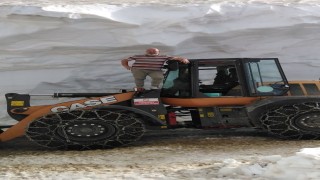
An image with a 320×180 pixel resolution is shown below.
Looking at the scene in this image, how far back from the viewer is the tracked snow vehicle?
601 cm

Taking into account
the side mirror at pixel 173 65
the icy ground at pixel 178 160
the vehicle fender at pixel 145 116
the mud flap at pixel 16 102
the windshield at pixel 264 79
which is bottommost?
the icy ground at pixel 178 160

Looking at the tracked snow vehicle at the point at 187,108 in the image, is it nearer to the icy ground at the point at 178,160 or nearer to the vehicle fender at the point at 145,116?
the vehicle fender at the point at 145,116

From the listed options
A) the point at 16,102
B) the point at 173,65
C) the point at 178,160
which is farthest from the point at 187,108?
the point at 16,102

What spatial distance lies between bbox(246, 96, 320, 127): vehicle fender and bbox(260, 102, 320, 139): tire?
0.05m

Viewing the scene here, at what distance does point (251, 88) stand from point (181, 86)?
98 centimetres

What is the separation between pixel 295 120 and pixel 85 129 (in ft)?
9.33

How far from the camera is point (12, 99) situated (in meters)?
6.31

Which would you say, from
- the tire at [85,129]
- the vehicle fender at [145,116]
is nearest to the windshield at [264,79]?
the vehicle fender at [145,116]

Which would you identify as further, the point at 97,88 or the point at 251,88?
the point at 97,88

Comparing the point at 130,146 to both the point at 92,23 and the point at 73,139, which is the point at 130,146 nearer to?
the point at 73,139

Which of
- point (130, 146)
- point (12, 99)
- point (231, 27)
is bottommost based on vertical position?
point (130, 146)

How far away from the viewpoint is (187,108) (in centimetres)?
654

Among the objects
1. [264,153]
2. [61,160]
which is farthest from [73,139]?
[264,153]

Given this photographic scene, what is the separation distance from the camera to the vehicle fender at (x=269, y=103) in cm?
627
